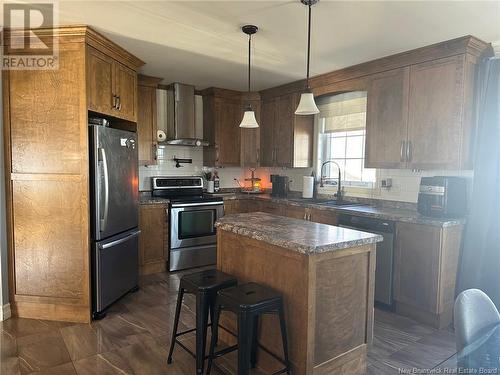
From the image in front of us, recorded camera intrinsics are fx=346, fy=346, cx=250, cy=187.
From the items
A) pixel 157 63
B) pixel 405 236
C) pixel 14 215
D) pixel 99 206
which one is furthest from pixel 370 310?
pixel 157 63

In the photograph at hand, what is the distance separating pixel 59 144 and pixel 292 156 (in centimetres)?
285

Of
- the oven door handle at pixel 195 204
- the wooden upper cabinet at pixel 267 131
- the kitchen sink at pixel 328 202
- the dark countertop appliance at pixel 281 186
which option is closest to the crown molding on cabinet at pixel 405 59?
the wooden upper cabinet at pixel 267 131

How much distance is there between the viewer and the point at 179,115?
4801 millimetres

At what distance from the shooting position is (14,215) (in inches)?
118

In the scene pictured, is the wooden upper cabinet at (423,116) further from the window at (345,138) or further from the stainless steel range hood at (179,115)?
the stainless steel range hood at (179,115)

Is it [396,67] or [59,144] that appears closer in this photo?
[59,144]

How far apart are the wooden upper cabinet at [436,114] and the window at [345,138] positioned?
32.5 inches

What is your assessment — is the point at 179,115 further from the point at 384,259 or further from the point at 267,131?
the point at 384,259

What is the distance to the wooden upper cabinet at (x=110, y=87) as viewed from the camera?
9.79ft

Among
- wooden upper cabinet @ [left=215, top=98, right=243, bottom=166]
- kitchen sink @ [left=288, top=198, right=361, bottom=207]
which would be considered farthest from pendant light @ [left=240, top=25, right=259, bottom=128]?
wooden upper cabinet @ [left=215, top=98, right=243, bottom=166]

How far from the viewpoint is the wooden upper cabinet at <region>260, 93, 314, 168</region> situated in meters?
4.73

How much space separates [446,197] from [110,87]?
323cm

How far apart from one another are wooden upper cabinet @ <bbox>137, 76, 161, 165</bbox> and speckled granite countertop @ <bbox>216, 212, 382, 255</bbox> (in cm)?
221

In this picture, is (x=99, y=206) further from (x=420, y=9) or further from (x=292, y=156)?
(x=420, y=9)
